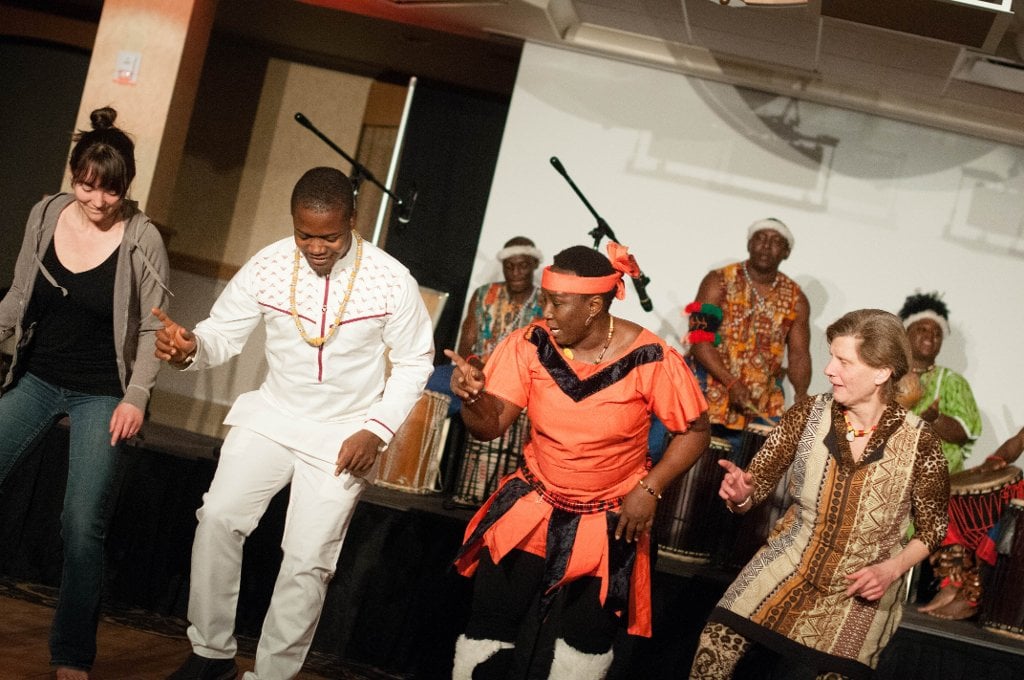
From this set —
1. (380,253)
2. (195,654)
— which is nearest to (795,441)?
(380,253)

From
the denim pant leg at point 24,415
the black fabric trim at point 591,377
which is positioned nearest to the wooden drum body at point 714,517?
the black fabric trim at point 591,377

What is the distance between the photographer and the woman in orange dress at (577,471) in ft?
11.8

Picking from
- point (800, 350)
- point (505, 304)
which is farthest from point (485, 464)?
point (800, 350)

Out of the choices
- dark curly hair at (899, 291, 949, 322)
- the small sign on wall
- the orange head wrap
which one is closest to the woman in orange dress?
the orange head wrap

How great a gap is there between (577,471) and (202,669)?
1.47 metres

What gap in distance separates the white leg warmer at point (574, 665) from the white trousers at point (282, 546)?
835 mm

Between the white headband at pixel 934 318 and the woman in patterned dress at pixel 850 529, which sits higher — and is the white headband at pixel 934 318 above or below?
above

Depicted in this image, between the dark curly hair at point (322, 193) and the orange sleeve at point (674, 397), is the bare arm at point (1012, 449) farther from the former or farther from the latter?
the dark curly hair at point (322, 193)

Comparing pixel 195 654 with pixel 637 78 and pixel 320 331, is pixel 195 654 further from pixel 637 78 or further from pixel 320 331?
pixel 637 78

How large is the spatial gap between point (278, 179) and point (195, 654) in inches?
254

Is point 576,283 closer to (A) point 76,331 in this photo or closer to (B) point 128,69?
(A) point 76,331

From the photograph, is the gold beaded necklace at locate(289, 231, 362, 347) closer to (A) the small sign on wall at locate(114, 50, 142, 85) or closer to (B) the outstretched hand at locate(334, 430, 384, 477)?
(B) the outstretched hand at locate(334, 430, 384, 477)

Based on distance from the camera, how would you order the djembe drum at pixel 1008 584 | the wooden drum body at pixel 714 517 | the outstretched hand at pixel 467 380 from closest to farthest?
the outstretched hand at pixel 467 380
the djembe drum at pixel 1008 584
the wooden drum body at pixel 714 517

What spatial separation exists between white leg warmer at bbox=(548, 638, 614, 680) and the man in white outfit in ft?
2.70
